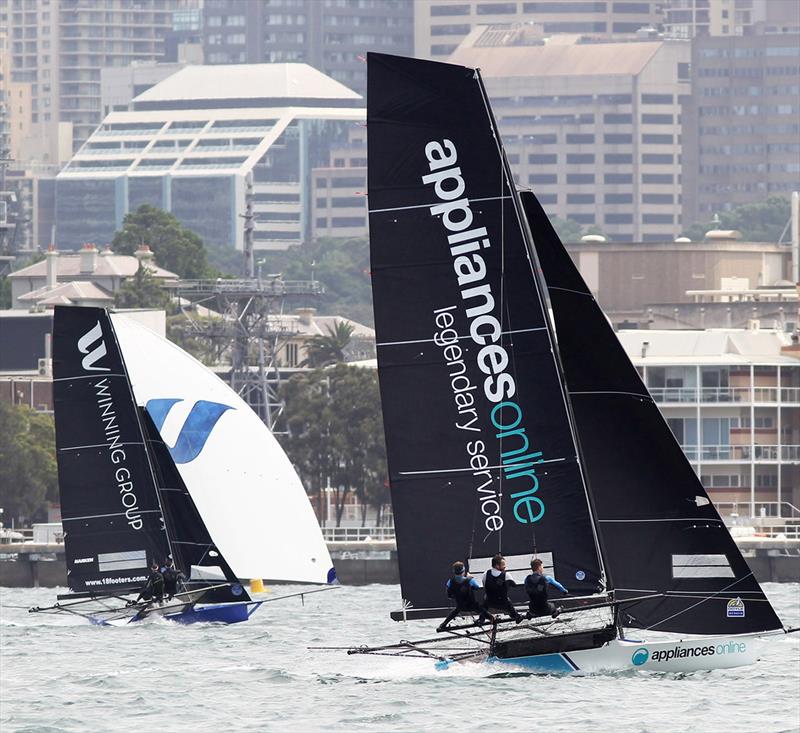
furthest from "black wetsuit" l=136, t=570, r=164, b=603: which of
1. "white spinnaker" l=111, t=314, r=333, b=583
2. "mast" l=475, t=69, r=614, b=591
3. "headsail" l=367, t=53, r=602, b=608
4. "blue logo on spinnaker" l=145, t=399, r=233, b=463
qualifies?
"mast" l=475, t=69, r=614, b=591

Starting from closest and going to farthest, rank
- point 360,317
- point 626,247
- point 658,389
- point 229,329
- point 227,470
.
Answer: point 227,470 → point 658,389 → point 229,329 → point 626,247 → point 360,317

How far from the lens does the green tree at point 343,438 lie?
87375mm

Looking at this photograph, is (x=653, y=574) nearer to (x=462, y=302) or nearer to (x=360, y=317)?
(x=462, y=302)

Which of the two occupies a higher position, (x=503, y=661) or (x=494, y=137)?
(x=494, y=137)

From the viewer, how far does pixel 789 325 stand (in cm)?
9844

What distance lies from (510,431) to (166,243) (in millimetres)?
103045

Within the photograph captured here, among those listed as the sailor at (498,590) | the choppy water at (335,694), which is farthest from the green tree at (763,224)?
the sailor at (498,590)

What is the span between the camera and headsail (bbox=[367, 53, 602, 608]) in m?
26.0

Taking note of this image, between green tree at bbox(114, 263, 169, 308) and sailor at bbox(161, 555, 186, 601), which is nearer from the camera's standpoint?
sailor at bbox(161, 555, 186, 601)

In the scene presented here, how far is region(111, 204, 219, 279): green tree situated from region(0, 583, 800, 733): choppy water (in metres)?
90.8

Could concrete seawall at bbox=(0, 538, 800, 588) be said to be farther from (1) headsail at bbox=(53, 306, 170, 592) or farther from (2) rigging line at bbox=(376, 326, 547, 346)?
(2) rigging line at bbox=(376, 326, 547, 346)

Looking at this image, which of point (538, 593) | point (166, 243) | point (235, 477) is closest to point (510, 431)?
point (538, 593)

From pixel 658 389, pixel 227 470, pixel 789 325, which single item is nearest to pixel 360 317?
pixel 789 325

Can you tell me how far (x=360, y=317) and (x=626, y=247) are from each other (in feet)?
220
